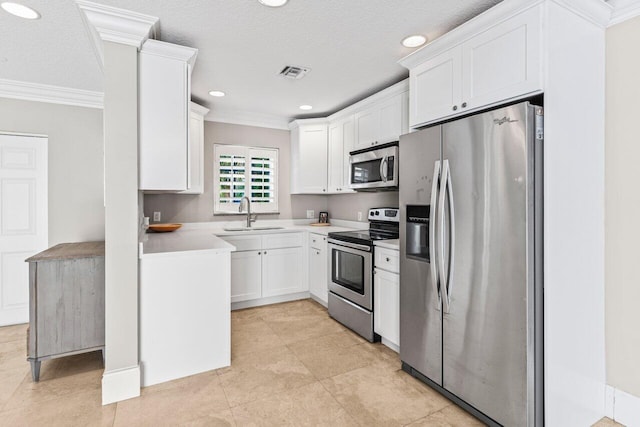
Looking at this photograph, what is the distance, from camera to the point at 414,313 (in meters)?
2.31

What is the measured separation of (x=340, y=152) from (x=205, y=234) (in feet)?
6.16

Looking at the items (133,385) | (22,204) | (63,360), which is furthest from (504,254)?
(22,204)

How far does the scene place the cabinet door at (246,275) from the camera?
12.4 ft

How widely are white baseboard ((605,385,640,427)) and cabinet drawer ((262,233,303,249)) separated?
10.0 ft

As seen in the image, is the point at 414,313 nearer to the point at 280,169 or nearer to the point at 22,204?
the point at 280,169

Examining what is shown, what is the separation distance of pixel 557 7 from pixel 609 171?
0.99 m

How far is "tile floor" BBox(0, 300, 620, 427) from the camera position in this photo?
1.95 m

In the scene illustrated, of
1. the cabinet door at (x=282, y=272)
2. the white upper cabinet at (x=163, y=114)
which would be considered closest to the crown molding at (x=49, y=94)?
the white upper cabinet at (x=163, y=114)

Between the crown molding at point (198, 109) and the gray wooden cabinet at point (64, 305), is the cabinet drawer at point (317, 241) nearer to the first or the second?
the crown molding at point (198, 109)

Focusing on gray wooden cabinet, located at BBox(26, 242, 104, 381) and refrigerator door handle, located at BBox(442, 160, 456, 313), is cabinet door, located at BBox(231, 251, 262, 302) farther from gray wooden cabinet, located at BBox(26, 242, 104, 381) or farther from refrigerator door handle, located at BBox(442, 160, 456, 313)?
refrigerator door handle, located at BBox(442, 160, 456, 313)

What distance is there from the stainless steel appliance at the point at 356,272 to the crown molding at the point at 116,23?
2273 millimetres

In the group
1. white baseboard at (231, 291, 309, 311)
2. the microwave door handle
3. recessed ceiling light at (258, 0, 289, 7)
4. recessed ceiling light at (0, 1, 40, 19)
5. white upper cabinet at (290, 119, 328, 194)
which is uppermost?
recessed ceiling light at (0, 1, 40, 19)

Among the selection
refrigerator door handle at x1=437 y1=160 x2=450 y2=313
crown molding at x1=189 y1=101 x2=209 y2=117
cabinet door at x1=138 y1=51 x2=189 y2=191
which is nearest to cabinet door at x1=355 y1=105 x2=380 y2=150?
refrigerator door handle at x1=437 y1=160 x2=450 y2=313

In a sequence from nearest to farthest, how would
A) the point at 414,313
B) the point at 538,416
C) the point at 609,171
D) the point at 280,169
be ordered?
the point at 538,416 < the point at 609,171 < the point at 414,313 < the point at 280,169
